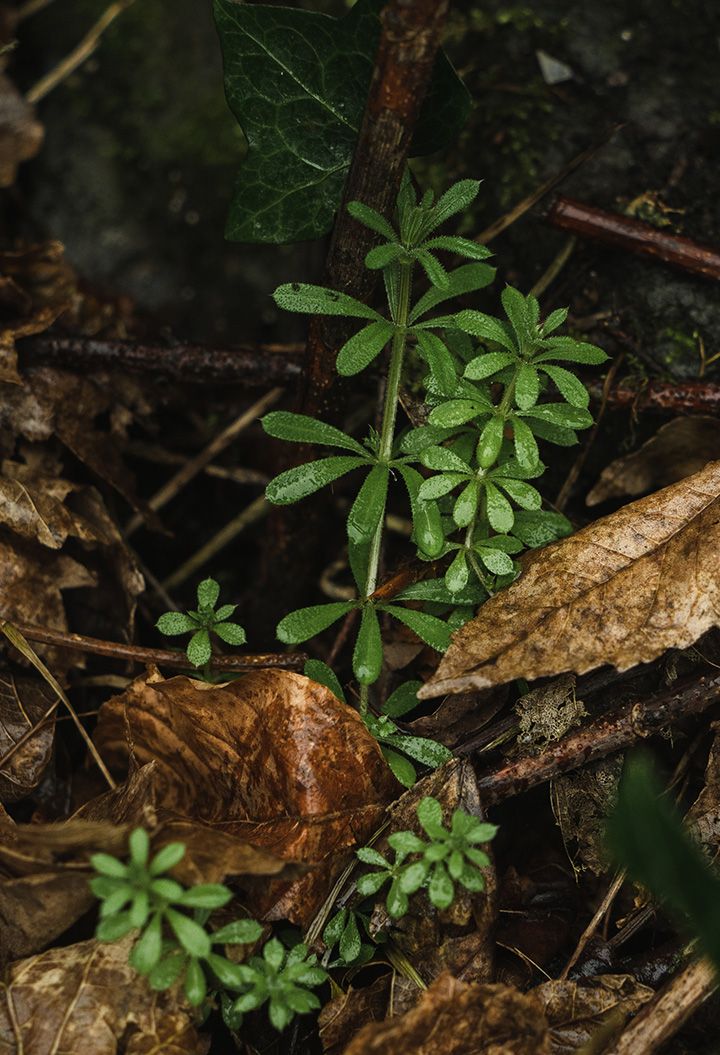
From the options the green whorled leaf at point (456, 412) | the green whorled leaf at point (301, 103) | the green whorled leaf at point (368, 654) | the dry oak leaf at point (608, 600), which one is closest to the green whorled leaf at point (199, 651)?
the green whorled leaf at point (368, 654)

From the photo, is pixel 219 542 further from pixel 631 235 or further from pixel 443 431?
pixel 631 235

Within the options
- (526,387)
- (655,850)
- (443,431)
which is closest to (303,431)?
(443,431)

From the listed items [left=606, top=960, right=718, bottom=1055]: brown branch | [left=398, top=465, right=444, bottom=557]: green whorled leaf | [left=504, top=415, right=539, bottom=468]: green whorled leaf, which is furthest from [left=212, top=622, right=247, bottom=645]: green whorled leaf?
[left=606, top=960, right=718, bottom=1055]: brown branch

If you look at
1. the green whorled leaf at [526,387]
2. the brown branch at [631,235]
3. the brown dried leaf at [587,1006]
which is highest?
the brown branch at [631,235]

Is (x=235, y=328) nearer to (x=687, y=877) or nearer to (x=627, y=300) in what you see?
(x=627, y=300)

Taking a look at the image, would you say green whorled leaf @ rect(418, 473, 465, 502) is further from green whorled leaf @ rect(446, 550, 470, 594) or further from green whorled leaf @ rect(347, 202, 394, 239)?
green whorled leaf @ rect(347, 202, 394, 239)

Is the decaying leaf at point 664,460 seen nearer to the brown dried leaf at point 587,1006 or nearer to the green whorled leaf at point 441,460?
the green whorled leaf at point 441,460
